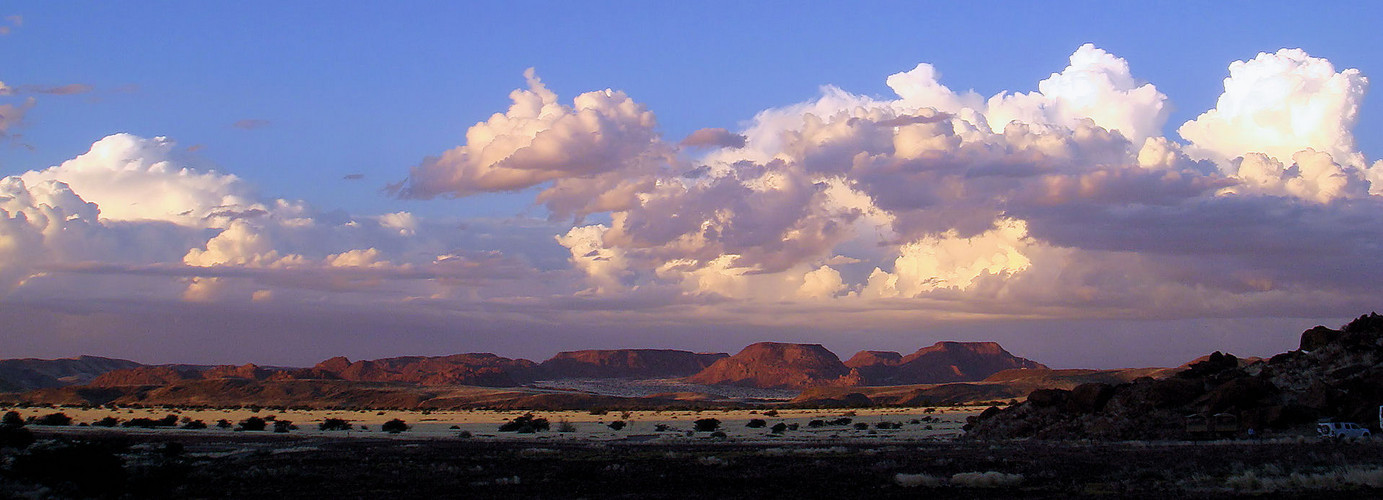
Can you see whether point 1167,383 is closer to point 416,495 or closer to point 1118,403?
point 1118,403

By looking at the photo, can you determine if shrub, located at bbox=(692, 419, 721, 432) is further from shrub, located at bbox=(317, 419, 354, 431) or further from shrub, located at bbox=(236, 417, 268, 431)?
shrub, located at bbox=(236, 417, 268, 431)

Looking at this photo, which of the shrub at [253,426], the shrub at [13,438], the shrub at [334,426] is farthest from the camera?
the shrub at [334,426]

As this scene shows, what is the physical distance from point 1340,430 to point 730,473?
23200mm

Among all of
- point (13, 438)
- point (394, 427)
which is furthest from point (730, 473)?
point (394, 427)

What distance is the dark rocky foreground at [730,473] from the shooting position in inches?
853

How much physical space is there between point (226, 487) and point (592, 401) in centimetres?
11333

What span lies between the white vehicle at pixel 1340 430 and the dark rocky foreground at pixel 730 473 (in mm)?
2923

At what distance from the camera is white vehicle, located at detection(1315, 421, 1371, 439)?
114ft

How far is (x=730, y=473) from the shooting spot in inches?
1078

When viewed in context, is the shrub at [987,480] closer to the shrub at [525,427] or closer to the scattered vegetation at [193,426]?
the shrub at [525,427]

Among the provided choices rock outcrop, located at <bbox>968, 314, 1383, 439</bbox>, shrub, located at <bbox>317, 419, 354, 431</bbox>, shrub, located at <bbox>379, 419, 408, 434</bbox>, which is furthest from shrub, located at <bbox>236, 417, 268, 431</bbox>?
rock outcrop, located at <bbox>968, 314, 1383, 439</bbox>

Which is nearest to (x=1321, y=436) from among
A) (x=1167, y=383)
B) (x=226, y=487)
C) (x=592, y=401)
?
(x=1167, y=383)

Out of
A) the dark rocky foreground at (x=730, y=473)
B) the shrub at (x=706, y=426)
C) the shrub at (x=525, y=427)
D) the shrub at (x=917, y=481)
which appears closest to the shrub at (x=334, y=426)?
the shrub at (x=525, y=427)

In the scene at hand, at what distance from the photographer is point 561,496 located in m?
22.1
